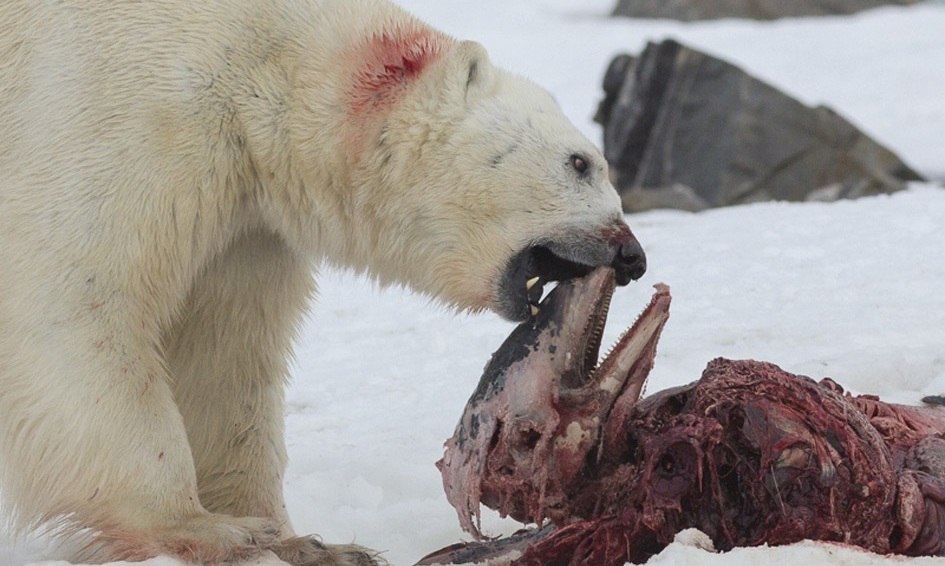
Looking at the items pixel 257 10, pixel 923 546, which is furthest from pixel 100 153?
pixel 923 546

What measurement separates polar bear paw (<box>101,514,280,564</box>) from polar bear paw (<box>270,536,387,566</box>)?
0.13 feet

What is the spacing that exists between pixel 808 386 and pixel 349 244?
1.39 meters

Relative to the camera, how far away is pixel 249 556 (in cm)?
373

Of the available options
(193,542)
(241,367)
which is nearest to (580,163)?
(241,367)

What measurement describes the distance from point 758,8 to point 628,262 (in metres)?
19.0

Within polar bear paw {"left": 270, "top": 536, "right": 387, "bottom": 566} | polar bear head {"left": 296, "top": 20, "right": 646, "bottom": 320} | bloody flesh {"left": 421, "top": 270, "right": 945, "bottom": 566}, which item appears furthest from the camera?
polar bear head {"left": 296, "top": 20, "right": 646, "bottom": 320}

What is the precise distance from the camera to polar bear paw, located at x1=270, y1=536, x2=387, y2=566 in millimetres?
3773

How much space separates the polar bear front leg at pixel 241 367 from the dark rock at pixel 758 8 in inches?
723

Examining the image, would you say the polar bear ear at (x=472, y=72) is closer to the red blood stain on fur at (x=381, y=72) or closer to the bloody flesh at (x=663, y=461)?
the red blood stain on fur at (x=381, y=72)

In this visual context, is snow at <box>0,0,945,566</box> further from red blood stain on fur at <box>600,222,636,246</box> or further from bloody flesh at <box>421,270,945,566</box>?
red blood stain on fur at <box>600,222,636,246</box>

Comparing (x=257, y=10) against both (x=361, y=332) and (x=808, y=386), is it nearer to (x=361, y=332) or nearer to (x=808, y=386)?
(x=808, y=386)

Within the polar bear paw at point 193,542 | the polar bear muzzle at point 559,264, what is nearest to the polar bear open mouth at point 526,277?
the polar bear muzzle at point 559,264

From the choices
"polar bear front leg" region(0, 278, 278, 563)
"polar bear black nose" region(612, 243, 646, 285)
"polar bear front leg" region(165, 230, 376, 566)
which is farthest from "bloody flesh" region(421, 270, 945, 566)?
Answer: "polar bear front leg" region(165, 230, 376, 566)

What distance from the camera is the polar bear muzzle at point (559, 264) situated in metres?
3.81
